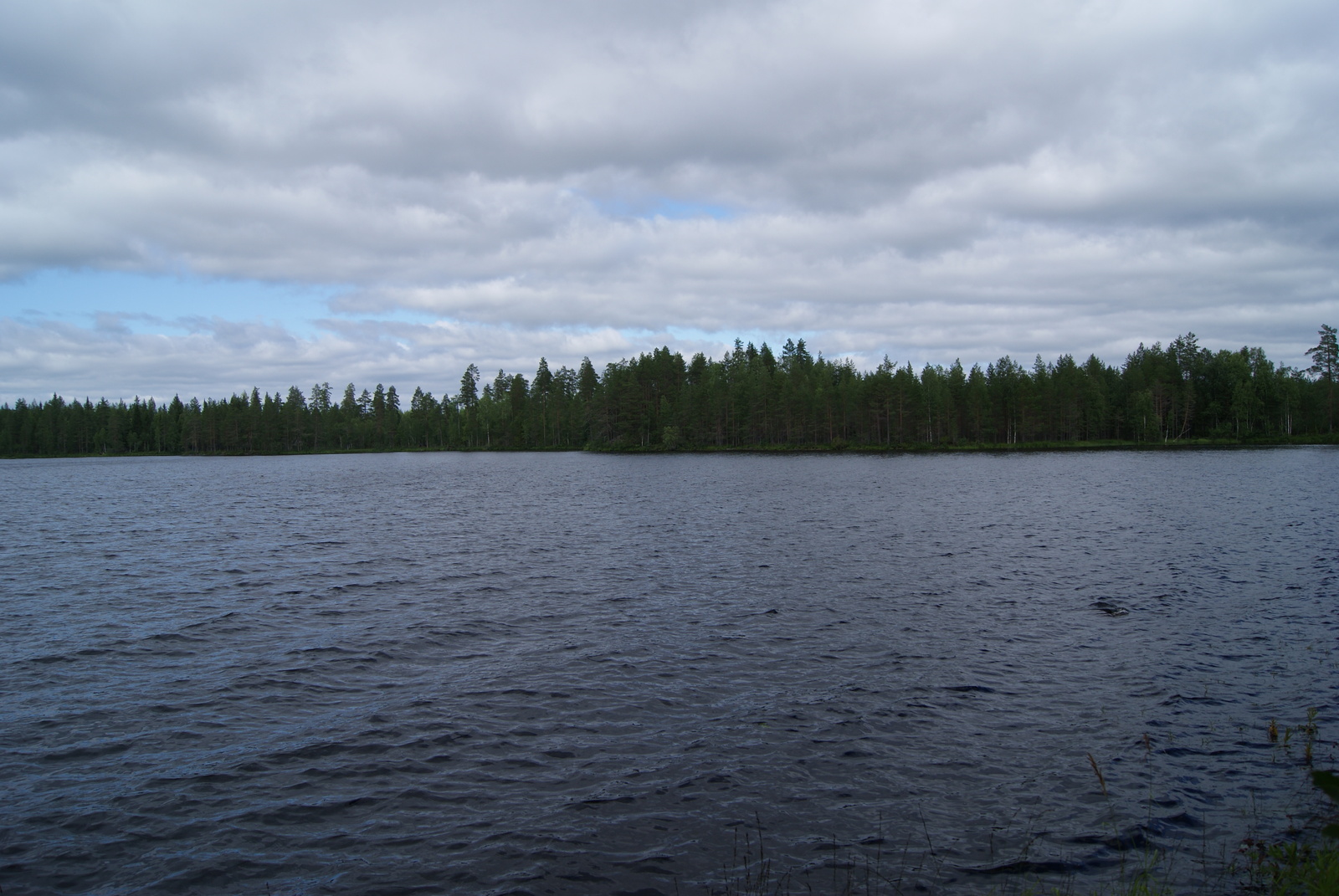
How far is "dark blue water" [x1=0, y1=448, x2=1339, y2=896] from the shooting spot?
10.1 meters

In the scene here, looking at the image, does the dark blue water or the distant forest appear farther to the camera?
the distant forest

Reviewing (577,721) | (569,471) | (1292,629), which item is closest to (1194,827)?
(577,721)

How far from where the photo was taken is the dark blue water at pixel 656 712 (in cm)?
1010

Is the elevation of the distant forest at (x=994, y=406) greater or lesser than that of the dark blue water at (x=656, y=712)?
greater

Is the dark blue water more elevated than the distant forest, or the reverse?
the distant forest

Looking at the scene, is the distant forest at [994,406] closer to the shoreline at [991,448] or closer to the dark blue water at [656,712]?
the shoreline at [991,448]

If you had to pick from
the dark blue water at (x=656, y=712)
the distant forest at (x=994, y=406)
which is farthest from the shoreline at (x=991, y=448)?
the dark blue water at (x=656, y=712)

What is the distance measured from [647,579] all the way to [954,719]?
15136 mm

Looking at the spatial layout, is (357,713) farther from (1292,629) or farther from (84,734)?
Answer: (1292,629)

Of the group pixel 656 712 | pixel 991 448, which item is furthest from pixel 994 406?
pixel 656 712

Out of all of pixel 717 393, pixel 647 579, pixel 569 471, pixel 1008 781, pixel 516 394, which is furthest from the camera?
pixel 516 394

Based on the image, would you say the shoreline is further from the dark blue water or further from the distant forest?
the dark blue water

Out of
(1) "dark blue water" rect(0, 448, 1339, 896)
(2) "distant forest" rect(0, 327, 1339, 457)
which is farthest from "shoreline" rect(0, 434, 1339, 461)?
(1) "dark blue water" rect(0, 448, 1339, 896)

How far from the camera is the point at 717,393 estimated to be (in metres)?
163
